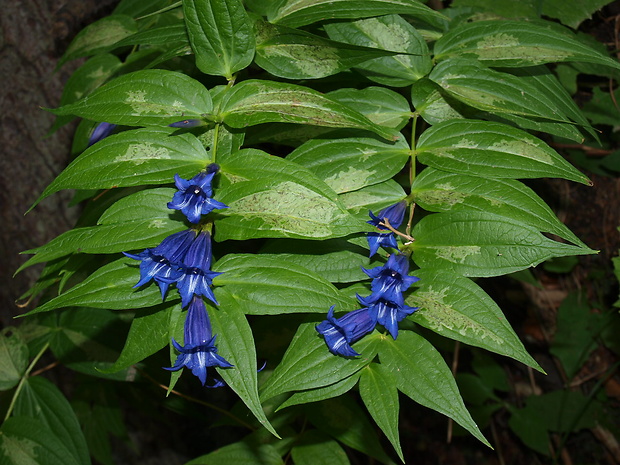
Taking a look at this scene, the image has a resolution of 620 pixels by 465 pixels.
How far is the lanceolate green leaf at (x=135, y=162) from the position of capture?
4.87 ft

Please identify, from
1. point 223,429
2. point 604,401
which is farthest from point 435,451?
point 223,429

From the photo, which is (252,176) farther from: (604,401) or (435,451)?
(604,401)

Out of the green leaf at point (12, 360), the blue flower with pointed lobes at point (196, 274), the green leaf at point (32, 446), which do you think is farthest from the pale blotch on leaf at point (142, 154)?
the green leaf at point (12, 360)

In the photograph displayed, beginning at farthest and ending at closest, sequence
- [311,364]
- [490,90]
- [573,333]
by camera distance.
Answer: [573,333], [490,90], [311,364]

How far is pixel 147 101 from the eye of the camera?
5.28ft

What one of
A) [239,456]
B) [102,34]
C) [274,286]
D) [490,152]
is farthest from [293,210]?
[102,34]

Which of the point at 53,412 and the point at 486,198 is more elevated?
the point at 486,198

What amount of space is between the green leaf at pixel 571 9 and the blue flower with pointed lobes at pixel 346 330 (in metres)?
2.16

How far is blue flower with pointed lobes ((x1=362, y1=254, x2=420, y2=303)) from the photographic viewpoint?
57.7 inches

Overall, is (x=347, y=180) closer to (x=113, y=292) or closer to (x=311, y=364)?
(x=311, y=364)

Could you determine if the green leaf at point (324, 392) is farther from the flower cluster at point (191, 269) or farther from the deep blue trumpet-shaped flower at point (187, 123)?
the deep blue trumpet-shaped flower at point (187, 123)

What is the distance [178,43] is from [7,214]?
227 cm

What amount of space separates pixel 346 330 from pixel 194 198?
1.67 feet

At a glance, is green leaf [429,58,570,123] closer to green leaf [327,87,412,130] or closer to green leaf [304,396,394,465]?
green leaf [327,87,412,130]
